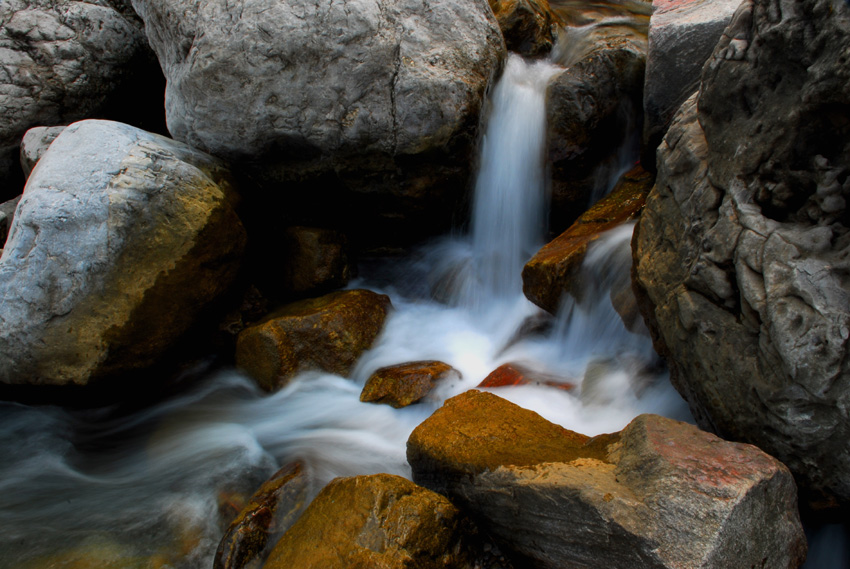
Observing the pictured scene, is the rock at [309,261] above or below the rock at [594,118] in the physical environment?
below

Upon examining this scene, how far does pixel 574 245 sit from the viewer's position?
4.34 metres

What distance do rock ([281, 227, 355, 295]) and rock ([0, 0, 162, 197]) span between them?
3279mm

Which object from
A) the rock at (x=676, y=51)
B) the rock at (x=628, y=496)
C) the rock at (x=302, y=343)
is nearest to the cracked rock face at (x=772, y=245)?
the rock at (x=628, y=496)

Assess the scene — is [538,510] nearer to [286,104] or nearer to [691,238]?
[691,238]

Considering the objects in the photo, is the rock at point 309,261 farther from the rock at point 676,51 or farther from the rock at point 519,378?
the rock at point 676,51

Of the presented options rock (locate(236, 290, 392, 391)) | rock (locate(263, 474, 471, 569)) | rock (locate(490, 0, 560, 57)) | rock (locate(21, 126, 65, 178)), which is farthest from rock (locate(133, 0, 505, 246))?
rock (locate(263, 474, 471, 569))

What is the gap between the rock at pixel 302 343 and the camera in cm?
441

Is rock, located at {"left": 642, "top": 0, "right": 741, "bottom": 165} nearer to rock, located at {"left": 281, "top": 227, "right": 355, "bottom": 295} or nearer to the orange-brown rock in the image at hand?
the orange-brown rock

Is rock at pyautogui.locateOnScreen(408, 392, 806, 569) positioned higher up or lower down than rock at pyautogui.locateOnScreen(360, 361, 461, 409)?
higher up

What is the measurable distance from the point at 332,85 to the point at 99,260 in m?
2.39

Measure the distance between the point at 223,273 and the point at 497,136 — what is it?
3.08 metres

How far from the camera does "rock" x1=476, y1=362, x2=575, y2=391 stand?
12.6ft

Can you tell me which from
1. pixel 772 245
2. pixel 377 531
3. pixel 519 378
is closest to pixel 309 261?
pixel 519 378

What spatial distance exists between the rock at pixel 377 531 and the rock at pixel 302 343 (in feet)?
6.77
